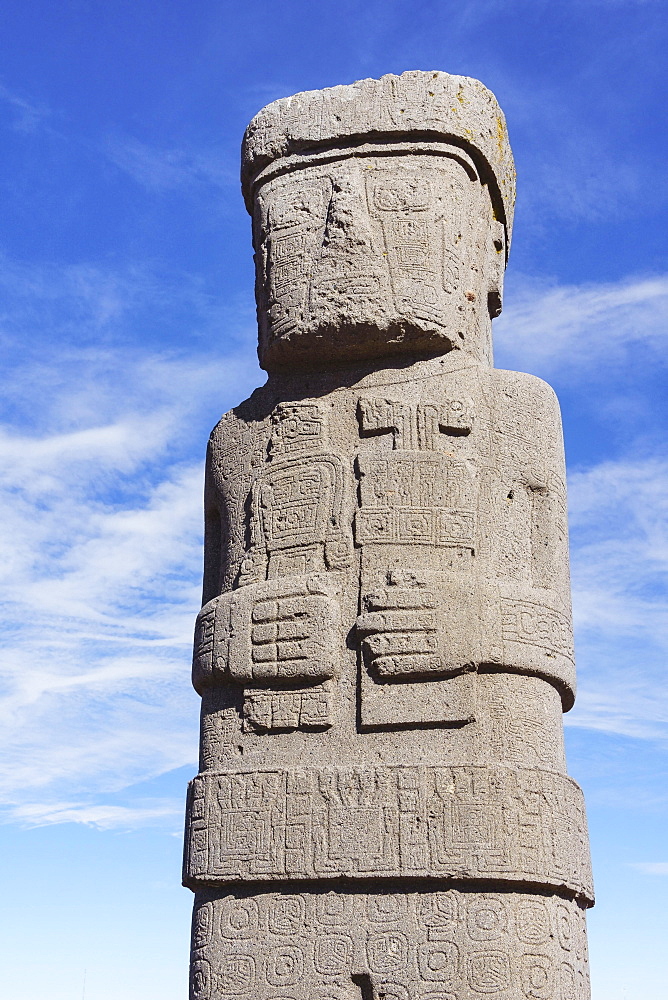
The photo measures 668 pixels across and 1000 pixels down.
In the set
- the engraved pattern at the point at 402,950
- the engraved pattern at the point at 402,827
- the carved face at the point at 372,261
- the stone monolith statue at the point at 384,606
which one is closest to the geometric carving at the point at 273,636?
the stone monolith statue at the point at 384,606

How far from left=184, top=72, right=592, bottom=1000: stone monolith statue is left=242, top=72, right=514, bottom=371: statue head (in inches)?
0.5

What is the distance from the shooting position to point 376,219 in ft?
19.5

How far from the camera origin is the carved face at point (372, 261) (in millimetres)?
5797

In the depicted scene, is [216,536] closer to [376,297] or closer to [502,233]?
[376,297]

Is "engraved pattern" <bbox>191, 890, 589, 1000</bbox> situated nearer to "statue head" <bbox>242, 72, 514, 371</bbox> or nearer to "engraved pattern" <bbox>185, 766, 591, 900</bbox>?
"engraved pattern" <bbox>185, 766, 591, 900</bbox>

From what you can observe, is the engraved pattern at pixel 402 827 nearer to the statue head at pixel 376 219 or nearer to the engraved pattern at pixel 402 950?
the engraved pattern at pixel 402 950

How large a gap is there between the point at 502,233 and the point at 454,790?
10.6ft

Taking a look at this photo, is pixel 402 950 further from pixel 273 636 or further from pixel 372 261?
pixel 372 261

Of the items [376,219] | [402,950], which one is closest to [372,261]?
[376,219]

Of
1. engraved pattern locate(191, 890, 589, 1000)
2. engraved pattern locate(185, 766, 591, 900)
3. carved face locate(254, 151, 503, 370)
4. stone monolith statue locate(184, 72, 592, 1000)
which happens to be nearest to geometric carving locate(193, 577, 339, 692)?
stone monolith statue locate(184, 72, 592, 1000)

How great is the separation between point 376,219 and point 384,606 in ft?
6.55

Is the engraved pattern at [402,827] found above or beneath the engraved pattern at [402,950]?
above

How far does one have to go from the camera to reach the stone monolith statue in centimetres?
477

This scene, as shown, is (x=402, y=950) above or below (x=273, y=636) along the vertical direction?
below
